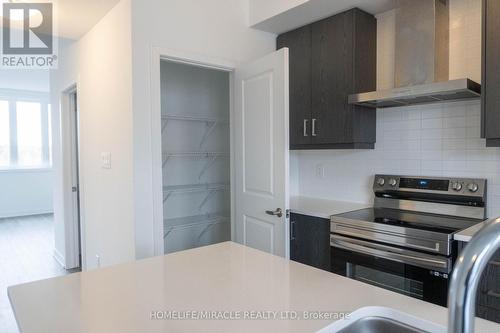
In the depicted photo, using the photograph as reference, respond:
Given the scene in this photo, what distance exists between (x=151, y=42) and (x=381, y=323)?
2.13 meters

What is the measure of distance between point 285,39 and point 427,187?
1.64m

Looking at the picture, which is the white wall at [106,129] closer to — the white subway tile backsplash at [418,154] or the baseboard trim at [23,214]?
the white subway tile backsplash at [418,154]

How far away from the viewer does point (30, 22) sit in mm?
2832

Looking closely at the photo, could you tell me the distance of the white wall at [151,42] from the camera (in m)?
2.31

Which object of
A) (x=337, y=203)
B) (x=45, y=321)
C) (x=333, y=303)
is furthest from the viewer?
(x=337, y=203)

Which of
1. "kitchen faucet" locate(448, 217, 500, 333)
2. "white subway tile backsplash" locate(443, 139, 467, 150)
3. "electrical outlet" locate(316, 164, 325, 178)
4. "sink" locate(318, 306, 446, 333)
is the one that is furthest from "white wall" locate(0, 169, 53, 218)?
"kitchen faucet" locate(448, 217, 500, 333)

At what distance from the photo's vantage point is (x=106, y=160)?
2.73 m

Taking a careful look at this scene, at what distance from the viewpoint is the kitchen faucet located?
1.57 ft

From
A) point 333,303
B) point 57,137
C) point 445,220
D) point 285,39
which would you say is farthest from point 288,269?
point 57,137

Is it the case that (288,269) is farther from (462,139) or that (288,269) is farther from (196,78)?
(196,78)

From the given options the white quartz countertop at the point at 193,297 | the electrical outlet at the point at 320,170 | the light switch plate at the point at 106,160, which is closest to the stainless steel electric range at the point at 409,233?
the electrical outlet at the point at 320,170

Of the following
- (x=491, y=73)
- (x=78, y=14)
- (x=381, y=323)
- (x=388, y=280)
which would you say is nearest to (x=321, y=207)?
(x=388, y=280)

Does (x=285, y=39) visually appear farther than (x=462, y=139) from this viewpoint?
Yes

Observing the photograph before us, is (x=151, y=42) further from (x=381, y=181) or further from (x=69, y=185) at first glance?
(x=69, y=185)
